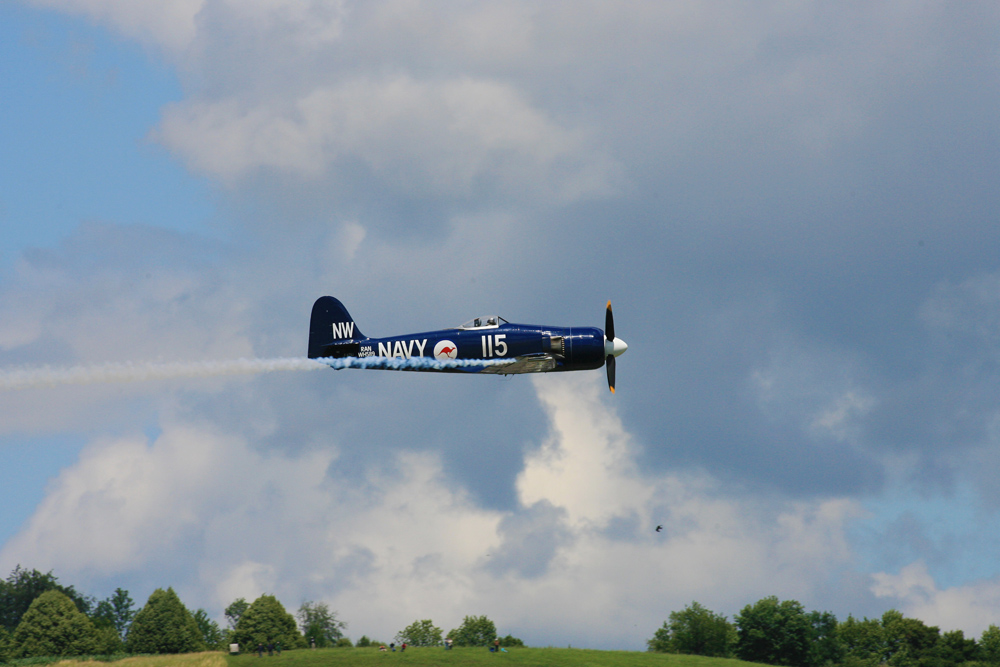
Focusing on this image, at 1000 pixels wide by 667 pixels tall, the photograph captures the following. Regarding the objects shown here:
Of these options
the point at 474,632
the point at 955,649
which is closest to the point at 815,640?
the point at 955,649

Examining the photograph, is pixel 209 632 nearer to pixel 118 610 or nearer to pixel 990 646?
pixel 118 610

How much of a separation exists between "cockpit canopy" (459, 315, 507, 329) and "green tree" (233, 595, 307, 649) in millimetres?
70227

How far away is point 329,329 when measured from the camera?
71750mm

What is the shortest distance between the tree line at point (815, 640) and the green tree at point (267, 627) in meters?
61.0

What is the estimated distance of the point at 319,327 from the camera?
7188 centimetres

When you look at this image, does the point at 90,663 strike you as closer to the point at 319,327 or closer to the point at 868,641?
the point at 319,327

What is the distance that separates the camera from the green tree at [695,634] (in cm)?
15550

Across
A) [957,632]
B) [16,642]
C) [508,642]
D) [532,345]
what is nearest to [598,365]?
[532,345]

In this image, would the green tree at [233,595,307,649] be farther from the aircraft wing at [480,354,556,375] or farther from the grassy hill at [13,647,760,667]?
the aircraft wing at [480,354,556,375]

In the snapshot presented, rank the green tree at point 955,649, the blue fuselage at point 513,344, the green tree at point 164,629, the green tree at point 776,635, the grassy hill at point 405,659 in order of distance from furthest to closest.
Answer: the green tree at point 955,649
the green tree at point 776,635
the green tree at point 164,629
the grassy hill at point 405,659
the blue fuselage at point 513,344

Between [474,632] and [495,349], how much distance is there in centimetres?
9970

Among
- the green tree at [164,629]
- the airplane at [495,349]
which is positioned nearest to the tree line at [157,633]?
the green tree at [164,629]

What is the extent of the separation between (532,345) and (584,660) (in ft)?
174

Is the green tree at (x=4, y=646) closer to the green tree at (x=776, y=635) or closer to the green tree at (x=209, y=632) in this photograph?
the green tree at (x=209, y=632)
